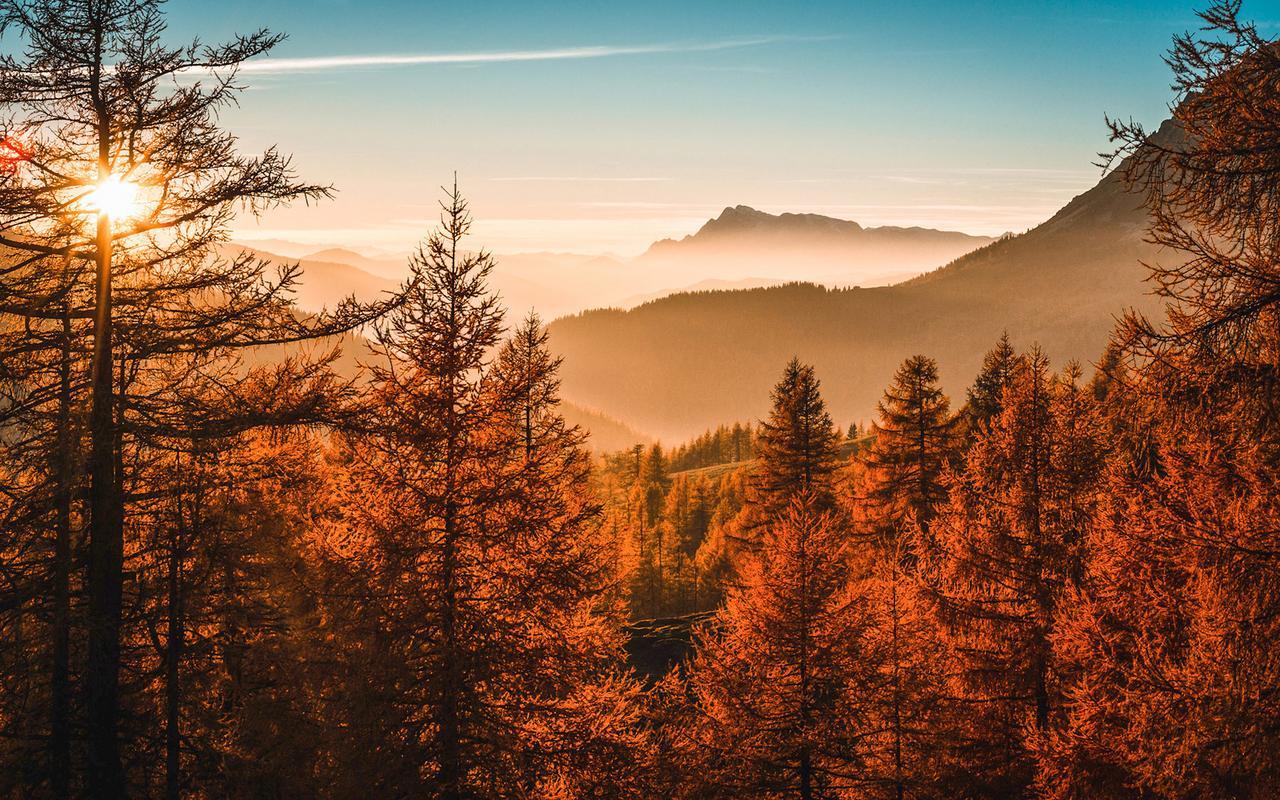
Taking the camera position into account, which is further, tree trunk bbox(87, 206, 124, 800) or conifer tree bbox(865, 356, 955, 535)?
conifer tree bbox(865, 356, 955, 535)

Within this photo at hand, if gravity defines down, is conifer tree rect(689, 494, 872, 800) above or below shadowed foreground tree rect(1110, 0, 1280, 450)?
below

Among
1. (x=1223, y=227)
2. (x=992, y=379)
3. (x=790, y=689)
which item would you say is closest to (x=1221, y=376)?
(x=1223, y=227)

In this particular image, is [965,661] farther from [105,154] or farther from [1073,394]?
[105,154]

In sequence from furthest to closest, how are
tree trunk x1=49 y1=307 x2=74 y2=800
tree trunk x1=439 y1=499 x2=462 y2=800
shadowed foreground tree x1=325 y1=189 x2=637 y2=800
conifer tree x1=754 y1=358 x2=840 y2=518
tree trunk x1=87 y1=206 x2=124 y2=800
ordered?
conifer tree x1=754 y1=358 x2=840 y2=518 → shadowed foreground tree x1=325 y1=189 x2=637 y2=800 → tree trunk x1=439 y1=499 x2=462 y2=800 → tree trunk x1=87 y1=206 x2=124 y2=800 → tree trunk x1=49 y1=307 x2=74 y2=800

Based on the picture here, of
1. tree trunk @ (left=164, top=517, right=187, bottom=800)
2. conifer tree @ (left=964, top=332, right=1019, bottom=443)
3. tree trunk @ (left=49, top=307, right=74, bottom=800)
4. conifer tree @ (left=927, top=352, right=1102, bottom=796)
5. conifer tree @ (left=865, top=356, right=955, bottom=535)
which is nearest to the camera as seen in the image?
tree trunk @ (left=49, top=307, right=74, bottom=800)

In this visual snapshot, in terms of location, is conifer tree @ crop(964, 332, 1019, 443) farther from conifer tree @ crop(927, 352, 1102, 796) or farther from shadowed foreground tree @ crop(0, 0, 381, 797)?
shadowed foreground tree @ crop(0, 0, 381, 797)

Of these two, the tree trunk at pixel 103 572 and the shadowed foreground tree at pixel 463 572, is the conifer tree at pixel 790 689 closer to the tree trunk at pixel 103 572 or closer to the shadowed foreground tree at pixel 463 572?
the shadowed foreground tree at pixel 463 572

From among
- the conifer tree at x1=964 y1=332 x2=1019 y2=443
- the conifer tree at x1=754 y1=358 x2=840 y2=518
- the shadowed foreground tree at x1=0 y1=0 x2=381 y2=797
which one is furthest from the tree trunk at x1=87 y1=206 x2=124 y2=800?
the conifer tree at x1=964 y1=332 x2=1019 y2=443

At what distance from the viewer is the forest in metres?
7.90

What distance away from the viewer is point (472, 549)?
12.0m

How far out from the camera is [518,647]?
37.9 ft

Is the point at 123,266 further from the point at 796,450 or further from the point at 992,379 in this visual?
the point at 992,379

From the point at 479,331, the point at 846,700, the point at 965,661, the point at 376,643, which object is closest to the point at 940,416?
the point at 965,661

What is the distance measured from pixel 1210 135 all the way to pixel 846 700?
429 inches
